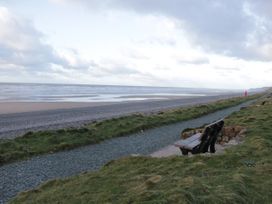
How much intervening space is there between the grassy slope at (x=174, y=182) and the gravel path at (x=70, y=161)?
158 cm

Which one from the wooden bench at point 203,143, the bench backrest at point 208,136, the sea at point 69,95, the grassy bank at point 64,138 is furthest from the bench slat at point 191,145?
the sea at point 69,95

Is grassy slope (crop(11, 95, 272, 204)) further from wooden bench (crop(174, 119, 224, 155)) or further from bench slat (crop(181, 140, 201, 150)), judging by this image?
bench slat (crop(181, 140, 201, 150))

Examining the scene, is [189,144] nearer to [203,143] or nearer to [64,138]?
[203,143]

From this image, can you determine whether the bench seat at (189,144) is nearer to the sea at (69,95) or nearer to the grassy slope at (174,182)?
the grassy slope at (174,182)

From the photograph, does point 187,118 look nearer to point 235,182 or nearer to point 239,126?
point 239,126

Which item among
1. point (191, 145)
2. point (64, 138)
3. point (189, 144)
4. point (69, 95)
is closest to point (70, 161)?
point (64, 138)

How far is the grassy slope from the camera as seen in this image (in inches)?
271

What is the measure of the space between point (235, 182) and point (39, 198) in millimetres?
4386

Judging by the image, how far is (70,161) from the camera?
14109 mm

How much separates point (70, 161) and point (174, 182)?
715 centimetres

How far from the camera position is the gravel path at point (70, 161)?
36.5 ft

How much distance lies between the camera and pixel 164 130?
904 inches

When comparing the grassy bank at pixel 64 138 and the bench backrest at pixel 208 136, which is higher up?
the bench backrest at pixel 208 136

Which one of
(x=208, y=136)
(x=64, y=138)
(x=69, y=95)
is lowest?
(x=64, y=138)
